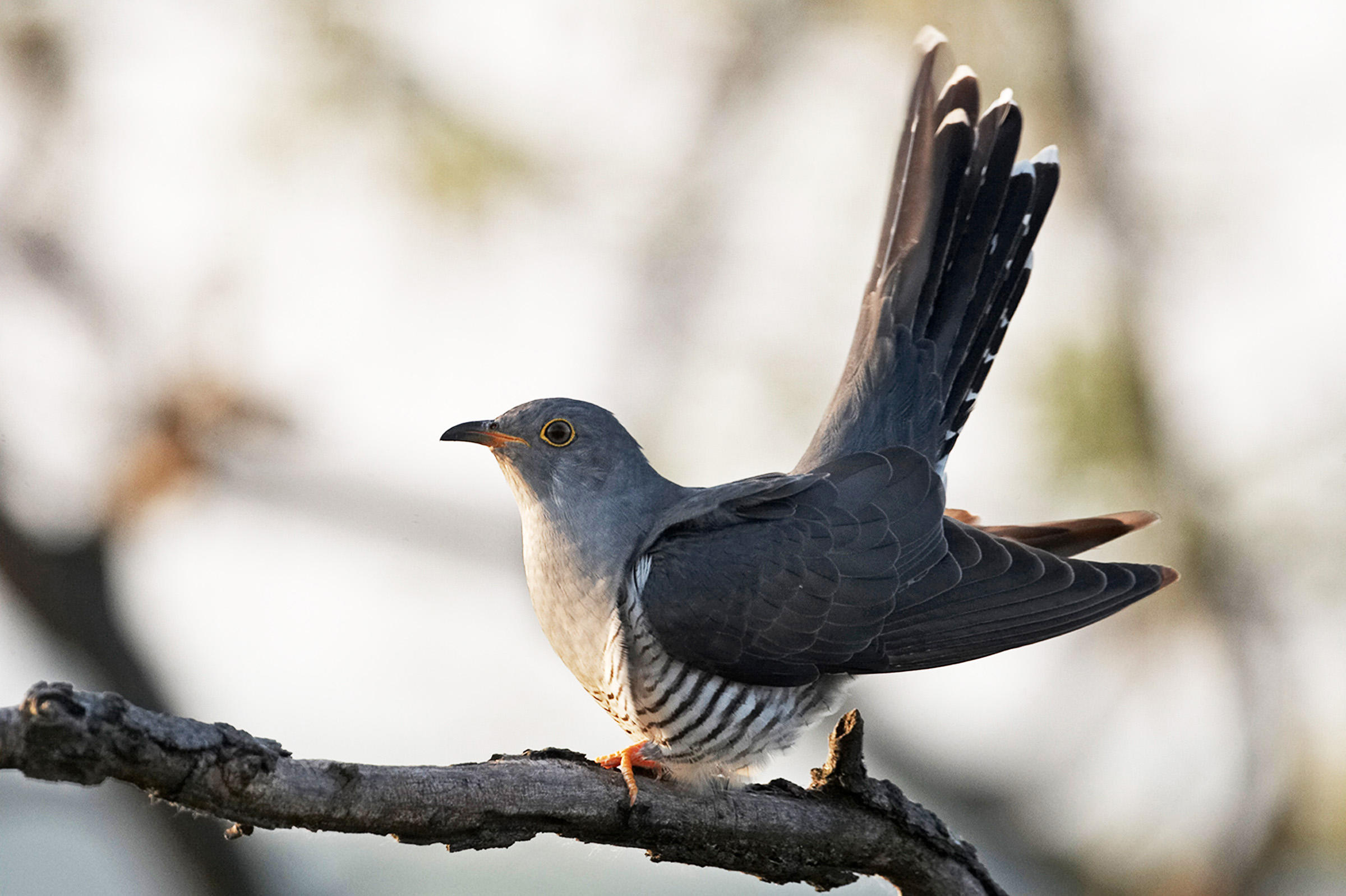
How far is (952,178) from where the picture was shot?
2.52m

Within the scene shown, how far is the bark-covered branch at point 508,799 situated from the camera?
4.08 ft

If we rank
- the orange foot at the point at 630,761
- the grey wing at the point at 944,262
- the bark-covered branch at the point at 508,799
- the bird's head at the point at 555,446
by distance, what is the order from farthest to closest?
the grey wing at the point at 944,262
the bird's head at the point at 555,446
the orange foot at the point at 630,761
the bark-covered branch at the point at 508,799

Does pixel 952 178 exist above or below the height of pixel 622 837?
above

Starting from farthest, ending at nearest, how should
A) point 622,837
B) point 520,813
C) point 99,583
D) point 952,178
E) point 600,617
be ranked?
point 99,583 < point 952,178 < point 600,617 < point 622,837 < point 520,813

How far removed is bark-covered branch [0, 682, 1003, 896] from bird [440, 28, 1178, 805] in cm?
10

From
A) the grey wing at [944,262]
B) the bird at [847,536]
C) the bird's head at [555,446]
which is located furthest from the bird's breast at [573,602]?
the grey wing at [944,262]

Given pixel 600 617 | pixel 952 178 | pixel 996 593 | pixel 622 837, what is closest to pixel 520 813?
pixel 622 837

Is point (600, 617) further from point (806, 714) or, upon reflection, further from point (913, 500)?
point (913, 500)

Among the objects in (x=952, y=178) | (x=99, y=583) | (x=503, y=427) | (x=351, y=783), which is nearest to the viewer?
(x=351, y=783)

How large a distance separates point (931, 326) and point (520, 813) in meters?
1.46

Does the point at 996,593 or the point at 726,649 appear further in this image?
the point at 996,593

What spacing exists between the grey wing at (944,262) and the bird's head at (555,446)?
604mm

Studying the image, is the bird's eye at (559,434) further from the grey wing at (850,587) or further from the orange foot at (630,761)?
the orange foot at (630,761)

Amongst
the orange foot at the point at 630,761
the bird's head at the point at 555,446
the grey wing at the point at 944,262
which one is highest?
the grey wing at the point at 944,262
